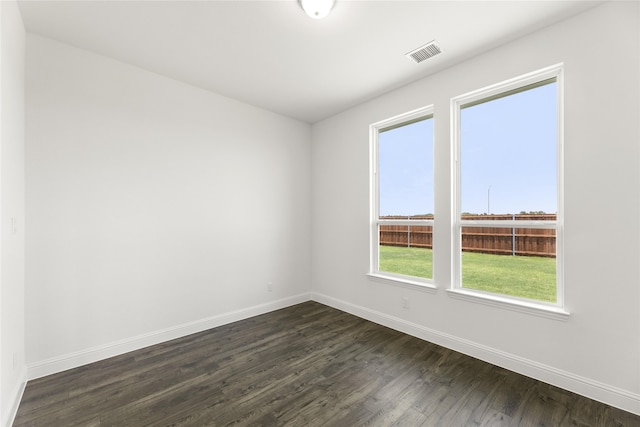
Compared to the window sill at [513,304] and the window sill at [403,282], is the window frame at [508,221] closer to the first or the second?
the window sill at [513,304]

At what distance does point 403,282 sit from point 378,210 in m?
1.02

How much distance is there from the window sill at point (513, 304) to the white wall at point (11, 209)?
3589 millimetres

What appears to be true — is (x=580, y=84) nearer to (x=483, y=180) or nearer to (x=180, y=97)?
(x=483, y=180)

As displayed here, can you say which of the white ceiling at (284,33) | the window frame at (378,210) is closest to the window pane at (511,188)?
the window frame at (378,210)

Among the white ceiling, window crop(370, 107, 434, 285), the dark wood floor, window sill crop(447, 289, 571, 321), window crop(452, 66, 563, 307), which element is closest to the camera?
the dark wood floor

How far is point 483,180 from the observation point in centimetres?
276

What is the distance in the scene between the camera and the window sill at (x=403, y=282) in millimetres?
3025

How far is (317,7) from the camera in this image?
2002 millimetres

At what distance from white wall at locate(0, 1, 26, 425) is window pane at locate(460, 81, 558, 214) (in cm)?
374

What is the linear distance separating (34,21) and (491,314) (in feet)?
15.3

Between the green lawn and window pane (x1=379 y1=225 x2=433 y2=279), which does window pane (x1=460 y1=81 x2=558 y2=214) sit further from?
window pane (x1=379 y1=225 x2=433 y2=279)

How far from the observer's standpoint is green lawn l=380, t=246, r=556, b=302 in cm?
237

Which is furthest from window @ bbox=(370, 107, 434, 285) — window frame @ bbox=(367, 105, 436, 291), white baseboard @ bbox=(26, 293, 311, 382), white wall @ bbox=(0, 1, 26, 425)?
white wall @ bbox=(0, 1, 26, 425)

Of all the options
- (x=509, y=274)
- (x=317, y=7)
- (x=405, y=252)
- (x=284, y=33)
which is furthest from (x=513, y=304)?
(x=284, y=33)
